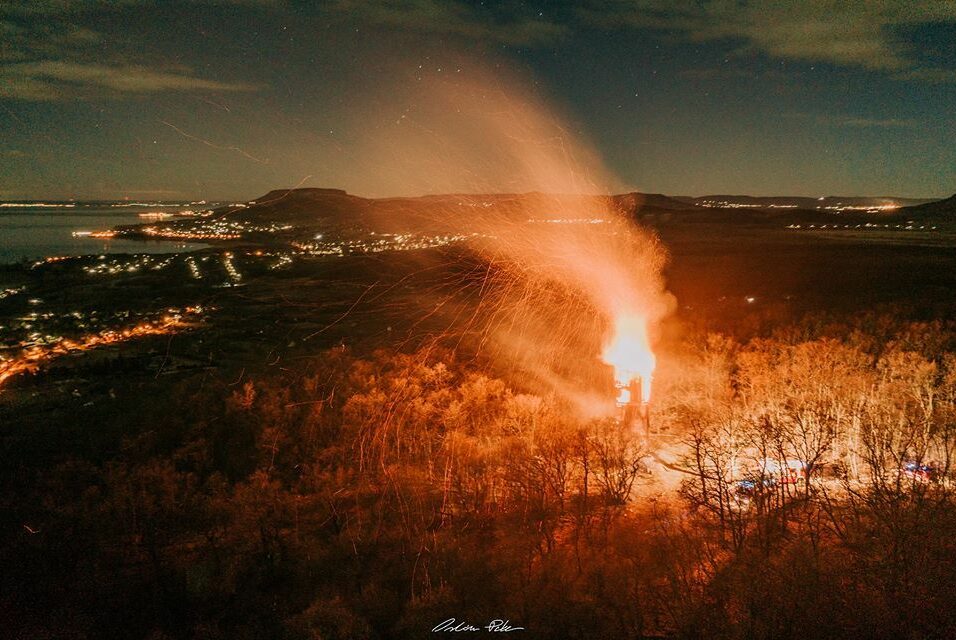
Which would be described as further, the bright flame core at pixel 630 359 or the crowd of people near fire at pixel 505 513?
the bright flame core at pixel 630 359

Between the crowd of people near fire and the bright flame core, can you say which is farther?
the bright flame core

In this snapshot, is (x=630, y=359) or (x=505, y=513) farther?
(x=630, y=359)

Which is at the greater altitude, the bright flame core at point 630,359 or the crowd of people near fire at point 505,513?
the bright flame core at point 630,359

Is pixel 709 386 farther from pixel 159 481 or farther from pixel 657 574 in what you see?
pixel 159 481

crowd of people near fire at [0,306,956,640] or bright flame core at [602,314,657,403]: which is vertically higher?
bright flame core at [602,314,657,403]

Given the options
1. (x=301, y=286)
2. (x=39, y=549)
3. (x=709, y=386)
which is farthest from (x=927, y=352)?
(x=301, y=286)
